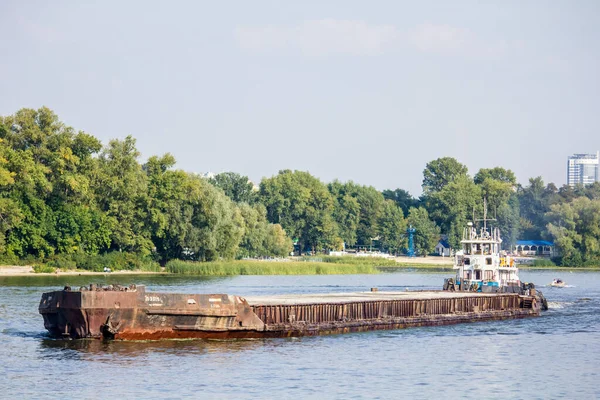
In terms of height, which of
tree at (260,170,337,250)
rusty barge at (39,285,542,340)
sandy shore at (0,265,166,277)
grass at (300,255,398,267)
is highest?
tree at (260,170,337,250)

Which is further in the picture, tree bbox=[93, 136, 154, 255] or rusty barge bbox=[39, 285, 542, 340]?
tree bbox=[93, 136, 154, 255]

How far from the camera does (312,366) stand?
4172 cm

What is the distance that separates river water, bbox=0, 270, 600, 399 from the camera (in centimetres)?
3662

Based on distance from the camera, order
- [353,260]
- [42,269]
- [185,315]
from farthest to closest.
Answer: [353,260] → [42,269] → [185,315]

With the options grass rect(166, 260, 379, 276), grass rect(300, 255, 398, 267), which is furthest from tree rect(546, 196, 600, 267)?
grass rect(166, 260, 379, 276)

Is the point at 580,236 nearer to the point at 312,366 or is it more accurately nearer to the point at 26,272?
the point at 26,272

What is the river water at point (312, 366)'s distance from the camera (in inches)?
1442

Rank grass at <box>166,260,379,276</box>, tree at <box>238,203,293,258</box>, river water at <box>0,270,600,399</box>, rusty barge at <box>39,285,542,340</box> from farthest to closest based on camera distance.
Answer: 1. tree at <box>238,203,293,258</box>
2. grass at <box>166,260,379,276</box>
3. rusty barge at <box>39,285,542,340</box>
4. river water at <box>0,270,600,399</box>

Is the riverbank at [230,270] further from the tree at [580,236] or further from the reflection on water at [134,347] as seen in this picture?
the reflection on water at [134,347]

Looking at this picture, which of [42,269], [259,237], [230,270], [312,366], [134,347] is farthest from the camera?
[259,237]

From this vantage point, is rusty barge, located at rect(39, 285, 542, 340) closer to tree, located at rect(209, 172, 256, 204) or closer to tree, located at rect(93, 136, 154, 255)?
tree, located at rect(93, 136, 154, 255)

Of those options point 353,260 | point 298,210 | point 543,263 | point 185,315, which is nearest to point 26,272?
point 353,260

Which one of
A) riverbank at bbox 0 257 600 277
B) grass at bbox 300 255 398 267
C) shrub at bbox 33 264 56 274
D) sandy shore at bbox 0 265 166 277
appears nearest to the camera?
sandy shore at bbox 0 265 166 277

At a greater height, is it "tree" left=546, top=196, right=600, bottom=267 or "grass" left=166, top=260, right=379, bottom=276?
"tree" left=546, top=196, right=600, bottom=267
